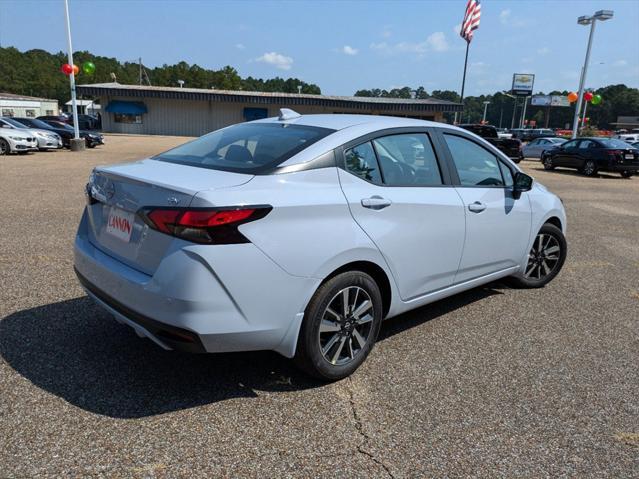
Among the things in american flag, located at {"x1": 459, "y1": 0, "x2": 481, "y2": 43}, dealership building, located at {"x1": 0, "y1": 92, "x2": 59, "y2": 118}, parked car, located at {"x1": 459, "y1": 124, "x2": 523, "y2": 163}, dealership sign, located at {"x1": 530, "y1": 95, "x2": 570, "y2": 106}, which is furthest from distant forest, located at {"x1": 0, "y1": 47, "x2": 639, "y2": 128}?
parked car, located at {"x1": 459, "y1": 124, "x2": 523, "y2": 163}

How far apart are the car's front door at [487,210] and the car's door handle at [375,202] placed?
92 cm

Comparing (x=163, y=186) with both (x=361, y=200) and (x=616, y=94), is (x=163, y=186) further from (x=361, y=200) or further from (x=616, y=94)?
(x=616, y=94)

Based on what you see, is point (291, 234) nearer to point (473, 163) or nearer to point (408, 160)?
point (408, 160)

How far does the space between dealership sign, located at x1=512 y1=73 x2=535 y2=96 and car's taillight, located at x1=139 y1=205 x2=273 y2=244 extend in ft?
338

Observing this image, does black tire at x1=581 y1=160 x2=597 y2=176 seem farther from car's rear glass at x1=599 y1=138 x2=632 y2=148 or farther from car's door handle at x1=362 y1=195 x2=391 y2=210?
car's door handle at x1=362 y1=195 x2=391 y2=210

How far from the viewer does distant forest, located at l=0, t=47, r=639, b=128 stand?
91438 mm

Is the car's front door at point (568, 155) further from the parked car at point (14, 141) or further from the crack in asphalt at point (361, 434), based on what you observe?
the parked car at point (14, 141)

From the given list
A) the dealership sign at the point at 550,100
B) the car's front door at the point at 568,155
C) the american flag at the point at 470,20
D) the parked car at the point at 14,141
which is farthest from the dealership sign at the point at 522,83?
the parked car at the point at 14,141

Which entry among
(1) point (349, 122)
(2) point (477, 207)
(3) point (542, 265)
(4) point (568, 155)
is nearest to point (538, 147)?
(4) point (568, 155)

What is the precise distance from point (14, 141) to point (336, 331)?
19.6 metres

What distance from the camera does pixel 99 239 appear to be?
10.0 feet

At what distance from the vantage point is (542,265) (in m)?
5.07

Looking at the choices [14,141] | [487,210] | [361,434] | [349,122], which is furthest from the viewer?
[14,141]

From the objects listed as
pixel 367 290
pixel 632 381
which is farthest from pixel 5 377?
pixel 632 381
